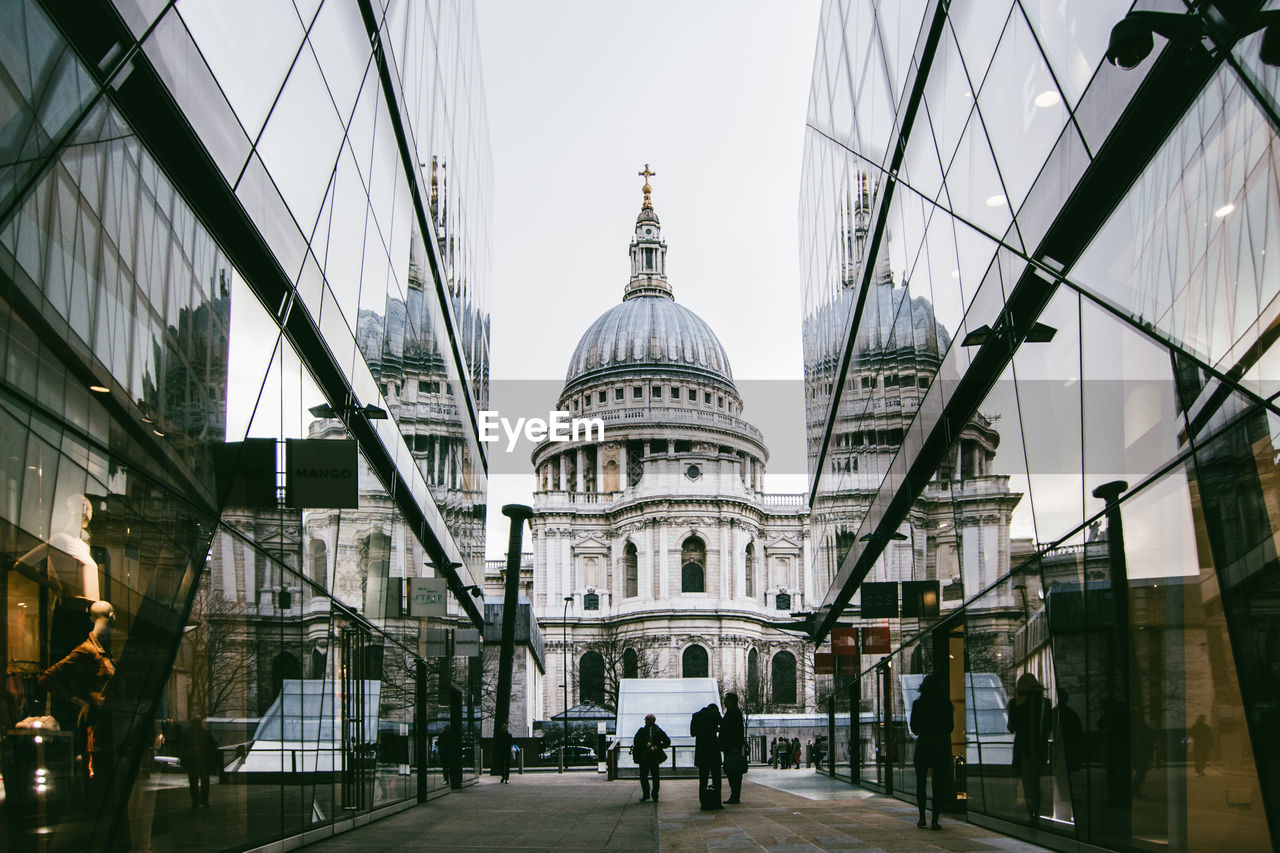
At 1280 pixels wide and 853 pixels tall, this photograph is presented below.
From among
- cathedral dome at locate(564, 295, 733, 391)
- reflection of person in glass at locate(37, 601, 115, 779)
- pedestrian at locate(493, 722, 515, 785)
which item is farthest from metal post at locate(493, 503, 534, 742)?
cathedral dome at locate(564, 295, 733, 391)

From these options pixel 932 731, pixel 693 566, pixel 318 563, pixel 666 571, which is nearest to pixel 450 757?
pixel 318 563

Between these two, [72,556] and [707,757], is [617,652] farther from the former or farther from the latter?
[72,556]

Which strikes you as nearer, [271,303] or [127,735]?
[127,735]

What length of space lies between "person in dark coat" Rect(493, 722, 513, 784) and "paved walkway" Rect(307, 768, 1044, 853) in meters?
11.1

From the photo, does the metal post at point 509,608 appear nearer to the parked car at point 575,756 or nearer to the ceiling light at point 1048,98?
the parked car at point 575,756

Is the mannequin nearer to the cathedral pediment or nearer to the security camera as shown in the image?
the security camera

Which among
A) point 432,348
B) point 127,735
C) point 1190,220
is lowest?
point 127,735

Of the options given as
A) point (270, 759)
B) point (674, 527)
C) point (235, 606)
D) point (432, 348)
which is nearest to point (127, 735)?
point (235, 606)

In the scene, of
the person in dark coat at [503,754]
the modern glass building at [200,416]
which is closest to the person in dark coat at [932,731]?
the modern glass building at [200,416]

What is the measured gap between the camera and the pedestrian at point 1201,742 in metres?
6.39

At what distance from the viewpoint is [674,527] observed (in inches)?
4117

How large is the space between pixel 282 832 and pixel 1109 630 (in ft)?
21.2

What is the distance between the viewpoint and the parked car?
178ft

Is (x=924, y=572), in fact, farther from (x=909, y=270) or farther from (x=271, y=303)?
(x=271, y=303)
